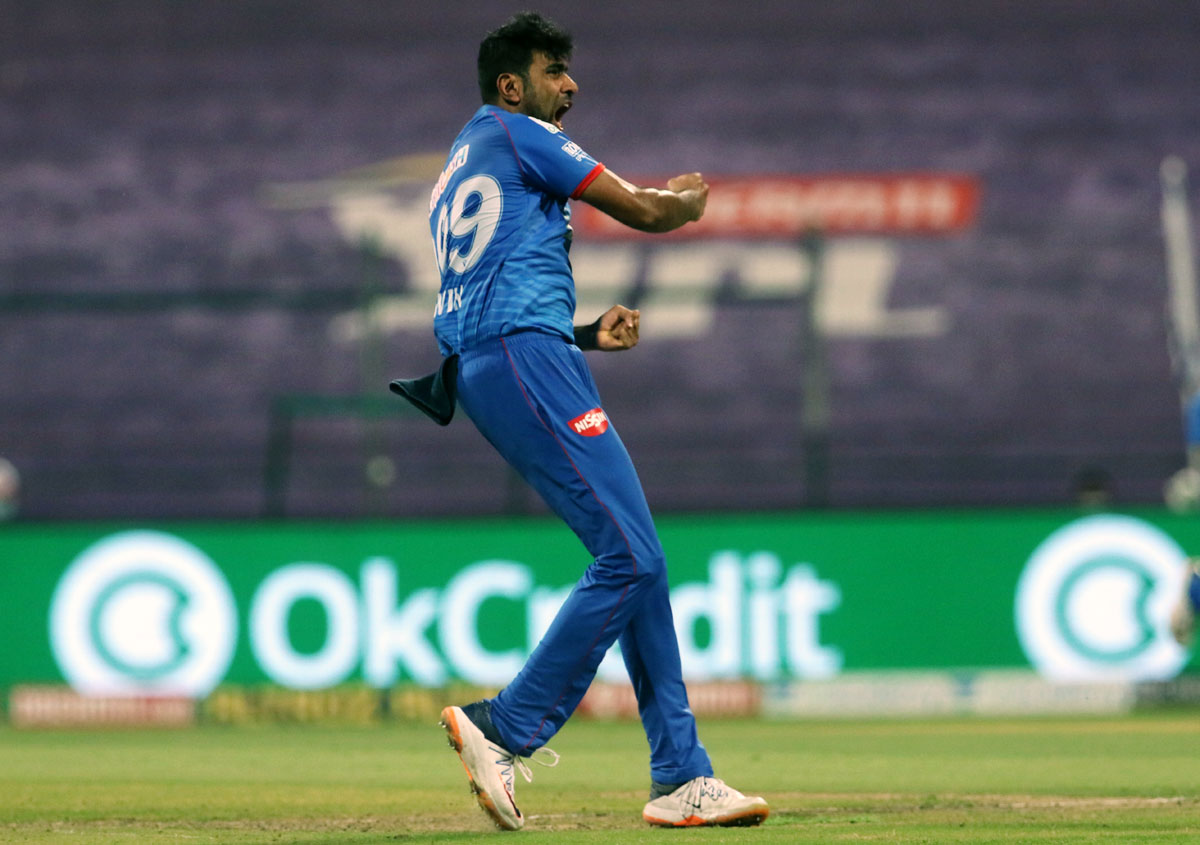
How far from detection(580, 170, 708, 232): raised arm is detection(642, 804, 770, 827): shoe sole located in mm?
1714

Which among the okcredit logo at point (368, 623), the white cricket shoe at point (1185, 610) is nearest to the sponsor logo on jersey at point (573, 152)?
A: the white cricket shoe at point (1185, 610)

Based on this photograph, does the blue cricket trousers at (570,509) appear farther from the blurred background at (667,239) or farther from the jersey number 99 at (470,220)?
the blurred background at (667,239)

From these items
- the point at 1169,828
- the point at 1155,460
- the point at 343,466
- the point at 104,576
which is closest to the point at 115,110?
the point at 343,466

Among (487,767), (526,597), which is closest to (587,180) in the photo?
(487,767)

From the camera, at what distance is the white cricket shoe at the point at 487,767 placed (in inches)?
194

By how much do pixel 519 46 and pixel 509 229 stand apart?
23.0 inches

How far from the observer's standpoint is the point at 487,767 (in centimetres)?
493

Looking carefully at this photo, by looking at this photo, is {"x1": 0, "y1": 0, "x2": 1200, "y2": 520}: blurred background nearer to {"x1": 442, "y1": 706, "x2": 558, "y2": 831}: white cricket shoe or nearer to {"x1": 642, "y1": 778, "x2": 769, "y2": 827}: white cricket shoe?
{"x1": 642, "y1": 778, "x2": 769, "y2": 827}: white cricket shoe

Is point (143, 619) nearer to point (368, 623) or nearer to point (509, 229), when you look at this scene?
point (368, 623)

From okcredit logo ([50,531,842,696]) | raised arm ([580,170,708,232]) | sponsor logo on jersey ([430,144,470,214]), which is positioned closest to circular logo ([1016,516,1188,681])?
okcredit logo ([50,531,842,696])

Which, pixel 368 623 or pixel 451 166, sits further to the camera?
pixel 368 623

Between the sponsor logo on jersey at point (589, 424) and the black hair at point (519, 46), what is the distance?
3.47 ft

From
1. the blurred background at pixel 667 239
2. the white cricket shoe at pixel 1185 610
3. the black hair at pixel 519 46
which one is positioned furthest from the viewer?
the blurred background at pixel 667 239

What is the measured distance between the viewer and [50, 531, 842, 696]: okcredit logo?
11.6 metres
